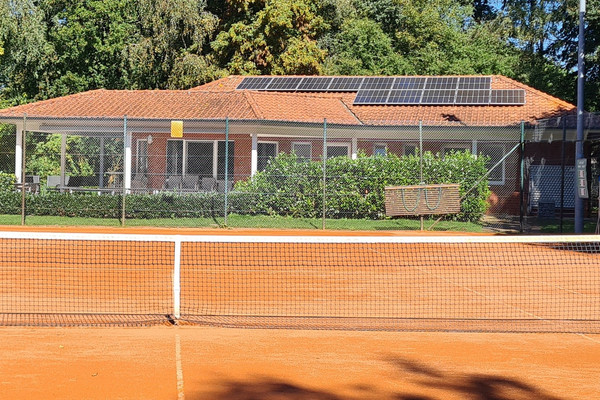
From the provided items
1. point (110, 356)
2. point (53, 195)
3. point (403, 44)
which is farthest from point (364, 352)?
point (403, 44)

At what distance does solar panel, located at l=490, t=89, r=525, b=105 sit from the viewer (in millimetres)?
30109

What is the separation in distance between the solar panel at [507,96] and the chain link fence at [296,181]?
248 cm

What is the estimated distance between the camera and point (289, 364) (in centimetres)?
751

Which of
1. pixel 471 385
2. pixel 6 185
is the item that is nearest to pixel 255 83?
pixel 6 185

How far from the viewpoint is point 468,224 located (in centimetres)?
2330

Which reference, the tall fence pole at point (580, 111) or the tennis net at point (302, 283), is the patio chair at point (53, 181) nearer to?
the tennis net at point (302, 283)

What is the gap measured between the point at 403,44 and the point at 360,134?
53.5ft

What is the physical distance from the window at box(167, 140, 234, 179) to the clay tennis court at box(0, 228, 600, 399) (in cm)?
1122

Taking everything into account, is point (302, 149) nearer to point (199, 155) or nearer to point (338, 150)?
point (338, 150)

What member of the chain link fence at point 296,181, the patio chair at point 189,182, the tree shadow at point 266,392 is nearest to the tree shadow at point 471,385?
the tree shadow at point 266,392

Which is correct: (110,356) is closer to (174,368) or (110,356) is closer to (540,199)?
(174,368)

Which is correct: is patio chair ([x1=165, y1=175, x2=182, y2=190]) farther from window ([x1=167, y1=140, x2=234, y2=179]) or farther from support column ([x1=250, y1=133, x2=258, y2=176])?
window ([x1=167, y1=140, x2=234, y2=179])

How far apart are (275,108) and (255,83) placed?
363cm

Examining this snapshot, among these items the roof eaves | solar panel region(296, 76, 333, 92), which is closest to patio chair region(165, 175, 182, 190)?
the roof eaves
